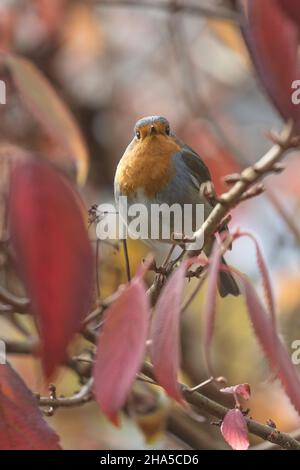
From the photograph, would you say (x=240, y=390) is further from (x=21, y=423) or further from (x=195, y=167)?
(x=195, y=167)

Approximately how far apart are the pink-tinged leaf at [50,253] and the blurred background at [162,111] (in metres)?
1.24

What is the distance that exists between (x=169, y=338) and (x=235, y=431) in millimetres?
238

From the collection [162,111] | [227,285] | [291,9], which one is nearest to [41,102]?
[291,9]

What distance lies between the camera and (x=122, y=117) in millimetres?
2834

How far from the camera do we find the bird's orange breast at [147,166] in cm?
125

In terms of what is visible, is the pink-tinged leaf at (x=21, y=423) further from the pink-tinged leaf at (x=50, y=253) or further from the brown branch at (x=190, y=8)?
the brown branch at (x=190, y=8)

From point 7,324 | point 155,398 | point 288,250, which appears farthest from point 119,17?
point 155,398

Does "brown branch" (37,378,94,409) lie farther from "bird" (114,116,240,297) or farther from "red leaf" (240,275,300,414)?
"red leaf" (240,275,300,414)

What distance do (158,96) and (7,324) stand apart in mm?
1461

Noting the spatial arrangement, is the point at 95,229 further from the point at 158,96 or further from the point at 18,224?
the point at 158,96

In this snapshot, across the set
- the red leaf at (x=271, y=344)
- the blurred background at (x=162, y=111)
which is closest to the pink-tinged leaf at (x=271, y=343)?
the red leaf at (x=271, y=344)

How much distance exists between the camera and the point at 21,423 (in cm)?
68

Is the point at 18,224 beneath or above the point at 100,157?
beneath
